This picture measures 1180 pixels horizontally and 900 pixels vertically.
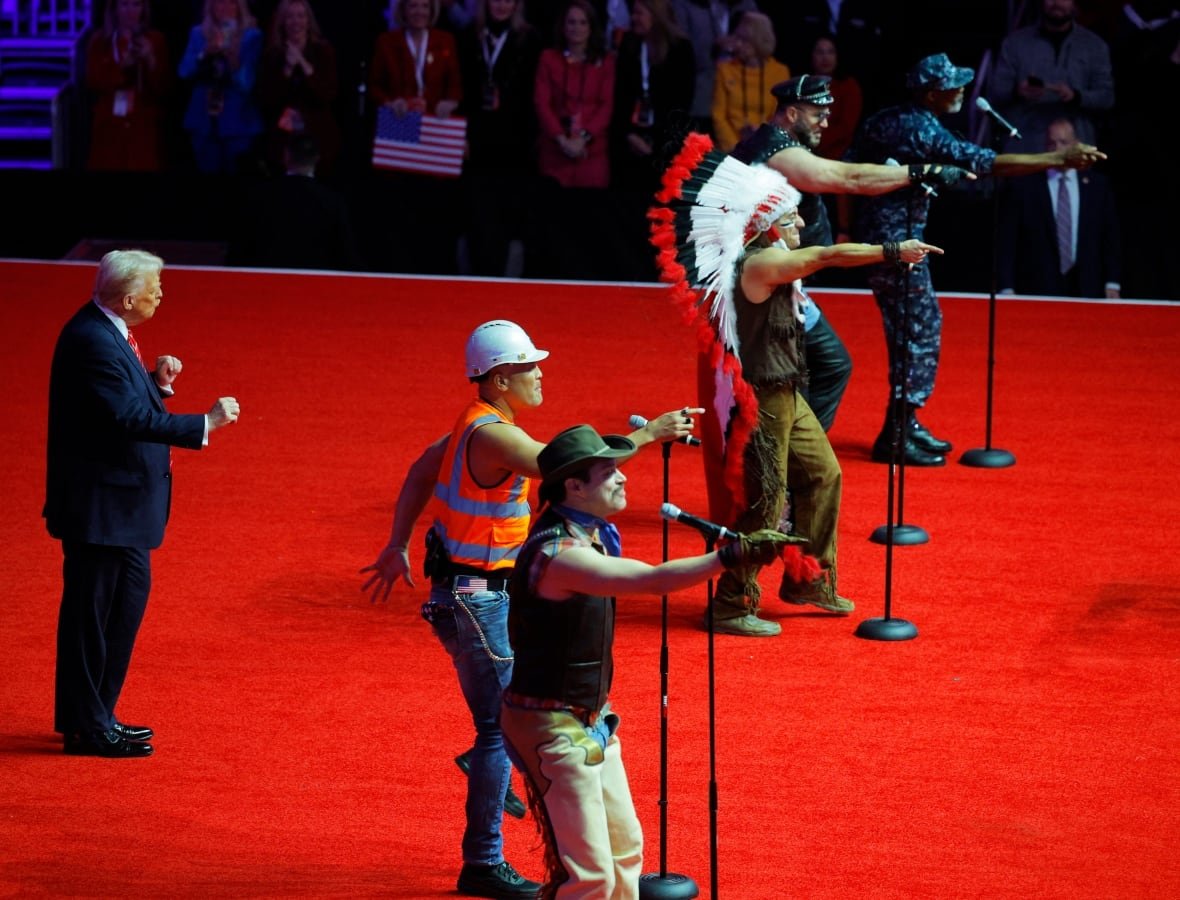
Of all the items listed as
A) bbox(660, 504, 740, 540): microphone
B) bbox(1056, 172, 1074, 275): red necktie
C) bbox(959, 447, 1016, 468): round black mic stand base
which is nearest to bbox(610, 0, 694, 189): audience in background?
bbox(1056, 172, 1074, 275): red necktie

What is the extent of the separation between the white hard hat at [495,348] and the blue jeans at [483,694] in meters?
0.72

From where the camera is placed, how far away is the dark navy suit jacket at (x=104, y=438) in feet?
23.2

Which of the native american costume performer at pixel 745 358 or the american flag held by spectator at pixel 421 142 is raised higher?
the american flag held by spectator at pixel 421 142

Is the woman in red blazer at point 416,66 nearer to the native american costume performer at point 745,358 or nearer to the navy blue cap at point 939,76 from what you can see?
the navy blue cap at point 939,76

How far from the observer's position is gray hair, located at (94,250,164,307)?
7.13m

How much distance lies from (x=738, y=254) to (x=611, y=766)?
335 centimetres

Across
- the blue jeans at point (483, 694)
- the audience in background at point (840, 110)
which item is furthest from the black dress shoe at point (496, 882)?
the audience in background at point (840, 110)

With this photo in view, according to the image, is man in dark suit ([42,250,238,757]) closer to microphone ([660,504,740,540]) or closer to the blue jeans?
the blue jeans

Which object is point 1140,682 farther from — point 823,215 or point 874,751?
point 823,215

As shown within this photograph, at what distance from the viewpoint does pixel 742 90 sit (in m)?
16.3

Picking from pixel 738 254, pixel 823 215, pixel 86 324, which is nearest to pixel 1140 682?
pixel 738 254

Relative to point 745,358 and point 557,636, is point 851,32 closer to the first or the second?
point 745,358

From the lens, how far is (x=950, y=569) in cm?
973

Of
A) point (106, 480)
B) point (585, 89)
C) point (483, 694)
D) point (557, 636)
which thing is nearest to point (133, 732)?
point (106, 480)
